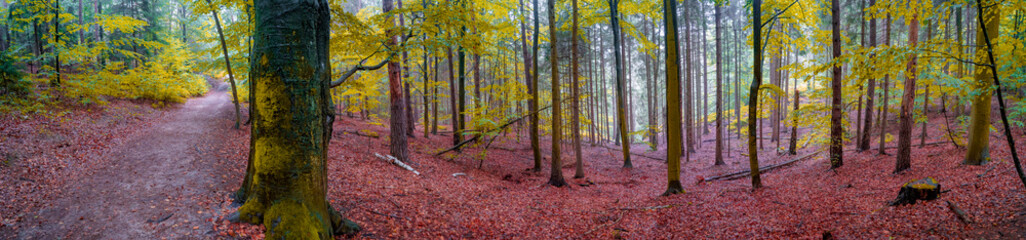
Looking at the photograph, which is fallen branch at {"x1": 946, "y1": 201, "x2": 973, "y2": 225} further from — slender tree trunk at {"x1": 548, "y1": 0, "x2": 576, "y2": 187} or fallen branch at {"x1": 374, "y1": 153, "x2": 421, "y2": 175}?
fallen branch at {"x1": 374, "y1": 153, "x2": 421, "y2": 175}

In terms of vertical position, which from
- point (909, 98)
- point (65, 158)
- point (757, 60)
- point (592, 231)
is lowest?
point (592, 231)

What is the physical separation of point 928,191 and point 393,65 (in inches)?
439

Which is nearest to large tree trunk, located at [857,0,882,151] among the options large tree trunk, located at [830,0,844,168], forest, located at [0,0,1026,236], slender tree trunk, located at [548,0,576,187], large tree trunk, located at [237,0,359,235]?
forest, located at [0,0,1026,236]

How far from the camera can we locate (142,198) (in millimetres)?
5426

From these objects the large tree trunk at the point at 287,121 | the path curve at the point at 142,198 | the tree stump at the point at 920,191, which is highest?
the large tree trunk at the point at 287,121

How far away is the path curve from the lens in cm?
440

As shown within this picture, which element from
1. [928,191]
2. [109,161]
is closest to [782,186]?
[928,191]

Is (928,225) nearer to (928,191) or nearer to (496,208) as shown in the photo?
(928,191)

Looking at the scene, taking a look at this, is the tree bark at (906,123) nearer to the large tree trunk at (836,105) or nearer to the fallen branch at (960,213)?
the large tree trunk at (836,105)

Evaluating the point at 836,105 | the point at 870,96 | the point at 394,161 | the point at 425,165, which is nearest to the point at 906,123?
the point at 836,105

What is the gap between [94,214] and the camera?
488 centimetres

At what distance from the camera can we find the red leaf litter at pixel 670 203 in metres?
5.21

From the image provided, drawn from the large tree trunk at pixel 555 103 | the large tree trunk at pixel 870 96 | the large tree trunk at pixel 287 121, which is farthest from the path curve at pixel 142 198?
the large tree trunk at pixel 870 96

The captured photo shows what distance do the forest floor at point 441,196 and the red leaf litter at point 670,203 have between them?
3 cm
